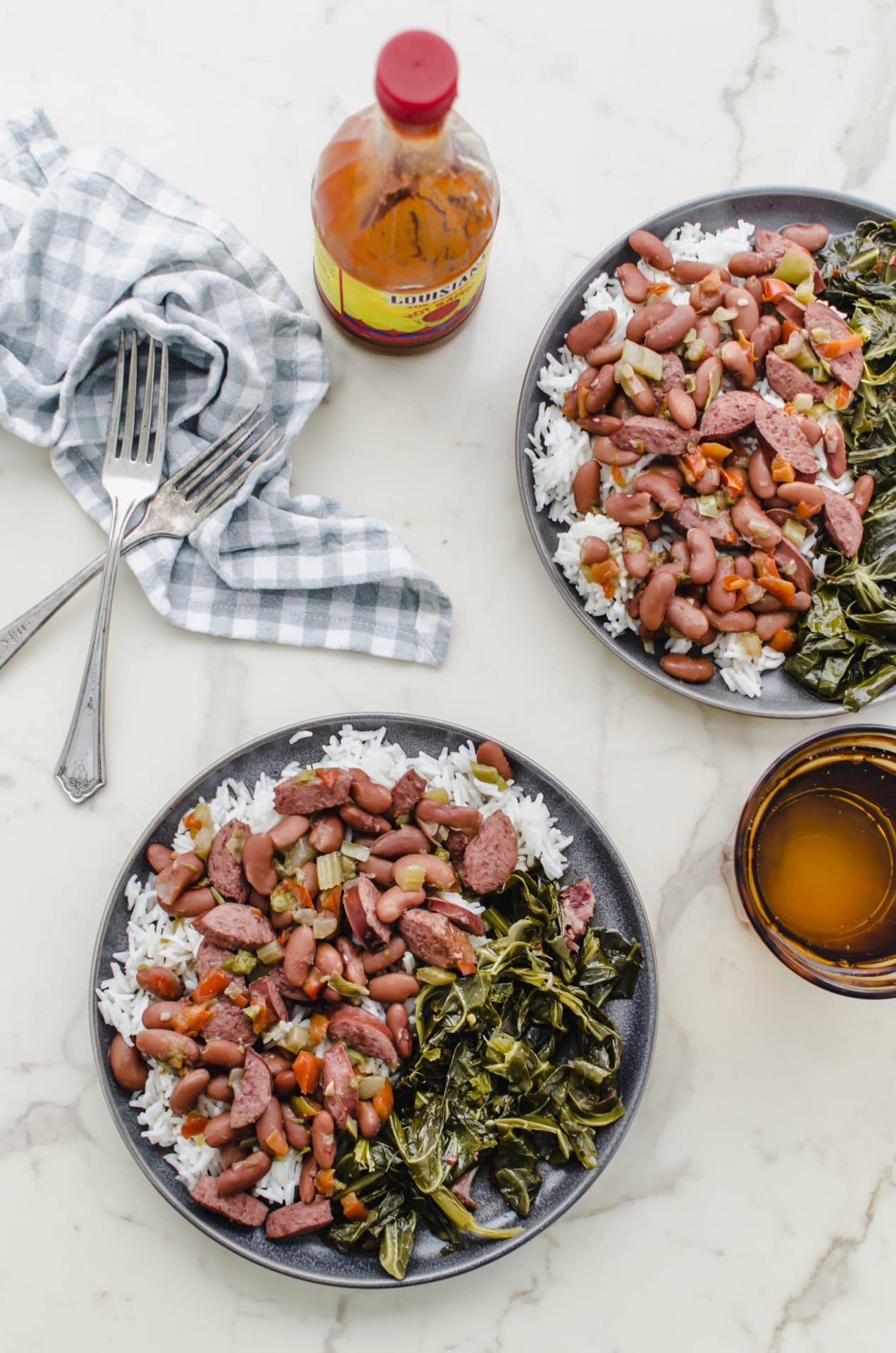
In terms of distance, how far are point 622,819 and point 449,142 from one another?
4.54 ft

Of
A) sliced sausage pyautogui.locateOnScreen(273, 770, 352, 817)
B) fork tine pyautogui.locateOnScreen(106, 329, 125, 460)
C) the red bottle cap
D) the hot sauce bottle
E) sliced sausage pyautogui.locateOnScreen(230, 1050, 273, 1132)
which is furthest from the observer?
fork tine pyautogui.locateOnScreen(106, 329, 125, 460)

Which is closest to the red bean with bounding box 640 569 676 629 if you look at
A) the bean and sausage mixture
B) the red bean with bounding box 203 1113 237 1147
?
the bean and sausage mixture

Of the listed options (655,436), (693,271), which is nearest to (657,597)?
(655,436)

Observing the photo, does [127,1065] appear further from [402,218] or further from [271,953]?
[402,218]

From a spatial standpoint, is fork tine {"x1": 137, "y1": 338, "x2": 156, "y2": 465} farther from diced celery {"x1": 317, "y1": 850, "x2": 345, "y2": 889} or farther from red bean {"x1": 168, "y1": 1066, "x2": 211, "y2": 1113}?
red bean {"x1": 168, "y1": 1066, "x2": 211, "y2": 1113}

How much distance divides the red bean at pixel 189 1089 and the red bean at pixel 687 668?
3.85ft

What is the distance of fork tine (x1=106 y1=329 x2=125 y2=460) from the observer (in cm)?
214

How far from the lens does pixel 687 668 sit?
210 cm

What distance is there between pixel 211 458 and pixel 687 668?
107cm

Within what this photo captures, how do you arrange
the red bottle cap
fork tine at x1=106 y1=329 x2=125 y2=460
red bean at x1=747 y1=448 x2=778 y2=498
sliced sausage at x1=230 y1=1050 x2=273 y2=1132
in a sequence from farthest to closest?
fork tine at x1=106 y1=329 x2=125 y2=460, red bean at x1=747 y1=448 x2=778 y2=498, sliced sausage at x1=230 y1=1050 x2=273 y2=1132, the red bottle cap

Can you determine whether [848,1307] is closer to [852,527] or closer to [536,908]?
Answer: [536,908]

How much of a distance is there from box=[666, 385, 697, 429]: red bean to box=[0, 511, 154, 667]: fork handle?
109 centimetres

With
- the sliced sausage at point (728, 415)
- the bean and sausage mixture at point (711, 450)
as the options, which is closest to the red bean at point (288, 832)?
the bean and sausage mixture at point (711, 450)

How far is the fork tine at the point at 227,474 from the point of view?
2160 millimetres
